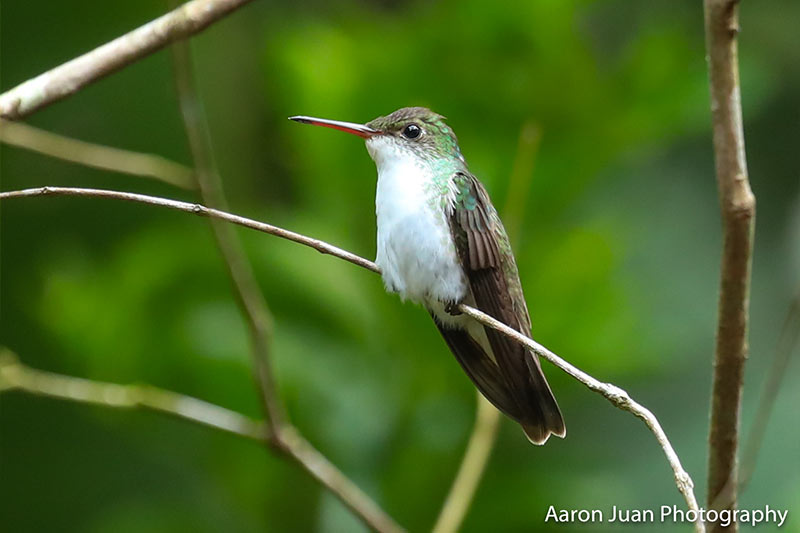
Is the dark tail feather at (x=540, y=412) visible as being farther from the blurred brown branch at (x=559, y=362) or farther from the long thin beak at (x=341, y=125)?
the long thin beak at (x=341, y=125)

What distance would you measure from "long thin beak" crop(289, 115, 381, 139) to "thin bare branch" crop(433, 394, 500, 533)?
0.87 meters

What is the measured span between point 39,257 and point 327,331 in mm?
1795

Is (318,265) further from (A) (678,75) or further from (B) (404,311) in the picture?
(A) (678,75)

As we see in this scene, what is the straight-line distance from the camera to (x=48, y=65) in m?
5.01

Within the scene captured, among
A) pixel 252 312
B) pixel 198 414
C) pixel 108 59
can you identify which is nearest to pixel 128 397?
pixel 198 414

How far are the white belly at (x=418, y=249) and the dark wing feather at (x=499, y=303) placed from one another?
0.13 feet

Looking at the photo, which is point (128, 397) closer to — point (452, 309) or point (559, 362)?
point (452, 309)

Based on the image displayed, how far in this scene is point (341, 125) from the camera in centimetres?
258

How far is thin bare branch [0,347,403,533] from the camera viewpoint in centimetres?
278

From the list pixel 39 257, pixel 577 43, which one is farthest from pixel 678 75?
pixel 39 257

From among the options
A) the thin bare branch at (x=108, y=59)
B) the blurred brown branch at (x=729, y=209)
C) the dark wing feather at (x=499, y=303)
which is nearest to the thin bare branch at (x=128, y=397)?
the dark wing feather at (x=499, y=303)

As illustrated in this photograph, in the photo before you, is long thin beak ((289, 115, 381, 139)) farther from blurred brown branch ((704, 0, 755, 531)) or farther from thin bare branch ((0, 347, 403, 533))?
blurred brown branch ((704, 0, 755, 531))

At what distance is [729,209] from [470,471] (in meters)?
1.50

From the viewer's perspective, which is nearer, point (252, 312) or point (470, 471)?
point (252, 312)
